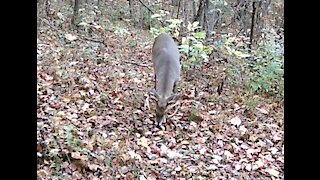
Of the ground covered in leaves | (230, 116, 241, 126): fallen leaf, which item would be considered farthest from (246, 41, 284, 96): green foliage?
(230, 116, 241, 126): fallen leaf

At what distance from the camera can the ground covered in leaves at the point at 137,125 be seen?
5062 mm

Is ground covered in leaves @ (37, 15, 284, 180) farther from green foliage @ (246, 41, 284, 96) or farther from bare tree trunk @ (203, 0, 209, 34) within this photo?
bare tree trunk @ (203, 0, 209, 34)

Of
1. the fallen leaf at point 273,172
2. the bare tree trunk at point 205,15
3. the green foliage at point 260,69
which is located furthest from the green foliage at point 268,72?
the fallen leaf at point 273,172

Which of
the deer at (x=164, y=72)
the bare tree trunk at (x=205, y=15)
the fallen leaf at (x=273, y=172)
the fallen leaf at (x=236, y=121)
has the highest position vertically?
the bare tree trunk at (x=205, y=15)

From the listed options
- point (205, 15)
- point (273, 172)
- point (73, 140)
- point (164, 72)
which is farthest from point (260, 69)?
point (73, 140)

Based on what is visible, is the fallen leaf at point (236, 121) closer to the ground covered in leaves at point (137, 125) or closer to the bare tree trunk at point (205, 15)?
the ground covered in leaves at point (137, 125)

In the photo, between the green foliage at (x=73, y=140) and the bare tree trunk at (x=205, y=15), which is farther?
the bare tree trunk at (x=205, y=15)

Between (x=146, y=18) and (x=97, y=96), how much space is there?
786 centimetres

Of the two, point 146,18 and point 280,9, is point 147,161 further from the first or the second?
point 146,18

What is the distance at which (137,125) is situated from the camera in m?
6.71

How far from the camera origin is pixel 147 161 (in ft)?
18.1

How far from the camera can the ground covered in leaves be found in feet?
16.6

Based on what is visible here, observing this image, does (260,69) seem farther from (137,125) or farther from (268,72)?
(137,125)
